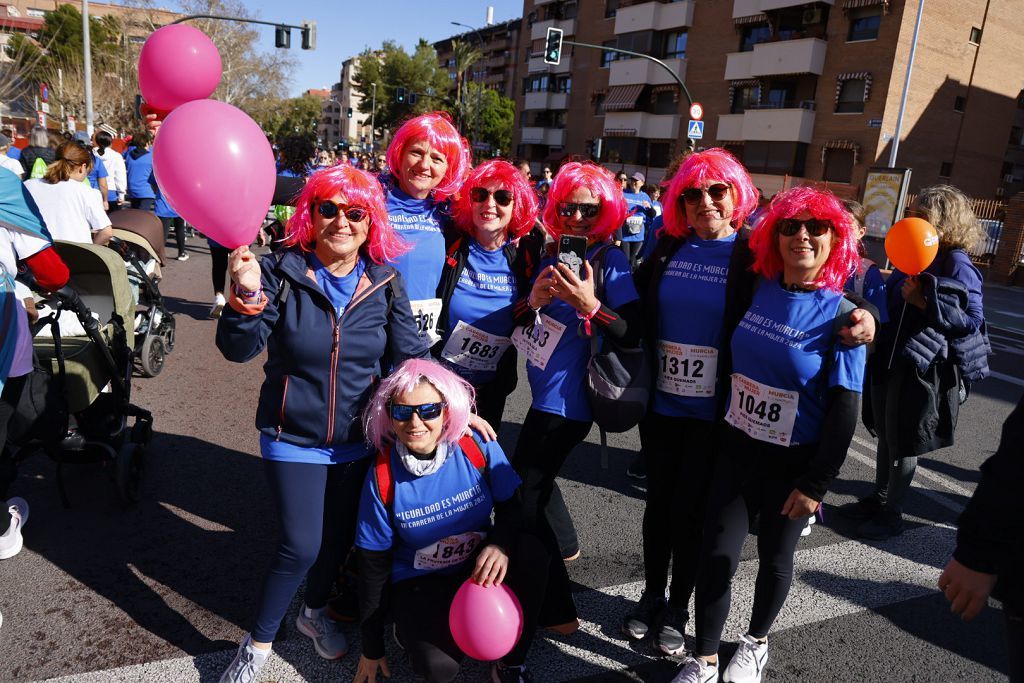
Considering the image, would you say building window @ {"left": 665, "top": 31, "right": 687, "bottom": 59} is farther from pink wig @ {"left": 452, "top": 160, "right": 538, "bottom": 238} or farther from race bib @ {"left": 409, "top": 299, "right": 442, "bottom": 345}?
race bib @ {"left": 409, "top": 299, "right": 442, "bottom": 345}

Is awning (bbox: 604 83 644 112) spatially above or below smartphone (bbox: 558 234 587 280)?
above

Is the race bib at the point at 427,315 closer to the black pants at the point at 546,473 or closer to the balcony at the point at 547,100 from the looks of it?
the black pants at the point at 546,473

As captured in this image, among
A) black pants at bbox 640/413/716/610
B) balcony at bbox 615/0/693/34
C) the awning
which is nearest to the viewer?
black pants at bbox 640/413/716/610

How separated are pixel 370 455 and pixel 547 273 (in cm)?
98

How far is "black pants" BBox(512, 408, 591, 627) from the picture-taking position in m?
2.73

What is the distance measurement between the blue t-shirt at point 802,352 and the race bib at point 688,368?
174mm

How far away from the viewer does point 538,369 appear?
2.80 metres

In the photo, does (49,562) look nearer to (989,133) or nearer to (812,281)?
(812,281)

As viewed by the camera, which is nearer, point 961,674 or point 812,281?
point 812,281

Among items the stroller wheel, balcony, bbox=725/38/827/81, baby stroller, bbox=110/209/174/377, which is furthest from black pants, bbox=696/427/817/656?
balcony, bbox=725/38/827/81

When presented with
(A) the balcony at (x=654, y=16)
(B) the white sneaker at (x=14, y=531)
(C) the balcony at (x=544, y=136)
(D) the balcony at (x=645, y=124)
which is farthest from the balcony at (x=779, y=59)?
(B) the white sneaker at (x=14, y=531)

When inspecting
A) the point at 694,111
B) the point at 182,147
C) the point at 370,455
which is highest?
the point at 694,111

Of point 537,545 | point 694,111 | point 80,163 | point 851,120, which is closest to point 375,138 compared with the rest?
point 851,120

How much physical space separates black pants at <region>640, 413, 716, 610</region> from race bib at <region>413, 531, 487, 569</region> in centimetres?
78
